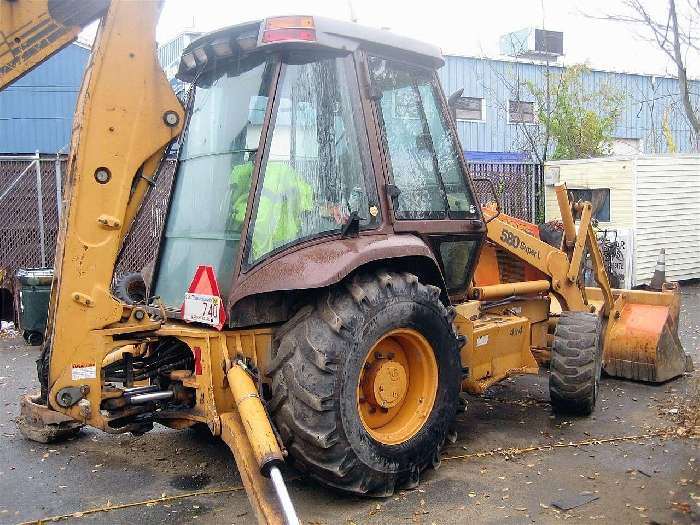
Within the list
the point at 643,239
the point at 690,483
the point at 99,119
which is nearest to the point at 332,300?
the point at 99,119

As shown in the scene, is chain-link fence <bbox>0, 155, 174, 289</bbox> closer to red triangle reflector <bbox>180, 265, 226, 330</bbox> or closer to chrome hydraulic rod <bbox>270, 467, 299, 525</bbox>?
red triangle reflector <bbox>180, 265, 226, 330</bbox>

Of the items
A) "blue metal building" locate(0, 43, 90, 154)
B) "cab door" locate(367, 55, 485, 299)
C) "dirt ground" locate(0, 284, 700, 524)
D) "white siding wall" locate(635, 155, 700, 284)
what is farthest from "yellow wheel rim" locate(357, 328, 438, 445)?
"blue metal building" locate(0, 43, 90, 154)

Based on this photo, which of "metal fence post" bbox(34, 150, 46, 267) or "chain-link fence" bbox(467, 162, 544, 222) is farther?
"chain-link fence" bbox(467, 162, 544, 222)

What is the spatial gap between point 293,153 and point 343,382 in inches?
52.2

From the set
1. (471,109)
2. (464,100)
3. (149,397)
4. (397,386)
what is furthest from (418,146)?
(471,109)

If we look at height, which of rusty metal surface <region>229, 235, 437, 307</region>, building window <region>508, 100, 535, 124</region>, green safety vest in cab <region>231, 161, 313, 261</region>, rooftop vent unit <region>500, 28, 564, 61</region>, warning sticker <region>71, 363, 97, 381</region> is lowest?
warning sticker <region>71, 363, 97, 381</region>

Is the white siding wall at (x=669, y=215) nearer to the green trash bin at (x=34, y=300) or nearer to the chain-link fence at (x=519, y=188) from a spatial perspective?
the chain-link fence at (x=519, y=188)

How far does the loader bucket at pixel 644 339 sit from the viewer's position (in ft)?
22.1

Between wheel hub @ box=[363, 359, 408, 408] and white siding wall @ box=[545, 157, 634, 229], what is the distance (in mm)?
9699

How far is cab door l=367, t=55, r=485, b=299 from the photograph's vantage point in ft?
15.4

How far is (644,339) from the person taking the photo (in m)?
6.75

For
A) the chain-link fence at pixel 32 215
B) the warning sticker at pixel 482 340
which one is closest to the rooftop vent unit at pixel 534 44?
the chain-link fence at pixel 32 215

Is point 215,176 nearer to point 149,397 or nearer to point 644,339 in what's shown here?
point 149,397

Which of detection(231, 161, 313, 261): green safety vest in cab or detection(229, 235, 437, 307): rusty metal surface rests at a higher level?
detection(231, 161, 313, 261): green safety vest in cab
